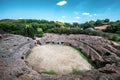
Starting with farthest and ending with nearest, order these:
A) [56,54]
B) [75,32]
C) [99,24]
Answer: [99,24] < [75,32] < [56,54]

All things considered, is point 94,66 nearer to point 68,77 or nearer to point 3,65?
point 68,77

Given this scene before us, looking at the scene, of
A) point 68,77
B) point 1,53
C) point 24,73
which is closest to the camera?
point 68,77

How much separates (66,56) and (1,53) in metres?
12.1

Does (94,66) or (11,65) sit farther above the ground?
(11,65)

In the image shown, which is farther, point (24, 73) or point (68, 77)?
point (24, 73)

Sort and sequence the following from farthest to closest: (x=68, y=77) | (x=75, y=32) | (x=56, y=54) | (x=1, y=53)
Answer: (x=75, y=32) → (x=56, y=54) → (x=1, y=53) → (x=68, y=77)

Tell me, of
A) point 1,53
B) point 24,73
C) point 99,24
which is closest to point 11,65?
point 24,73

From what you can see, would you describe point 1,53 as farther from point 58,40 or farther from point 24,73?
point 58,40

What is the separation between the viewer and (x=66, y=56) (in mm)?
32625

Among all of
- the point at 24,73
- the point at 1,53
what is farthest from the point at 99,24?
the point at 24,73

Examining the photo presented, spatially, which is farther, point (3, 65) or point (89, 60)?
point (89, 60)

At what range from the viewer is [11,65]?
2225 centimetres

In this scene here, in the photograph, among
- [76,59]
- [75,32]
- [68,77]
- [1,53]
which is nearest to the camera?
[68,77]

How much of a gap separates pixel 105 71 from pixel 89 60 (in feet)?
36.2
